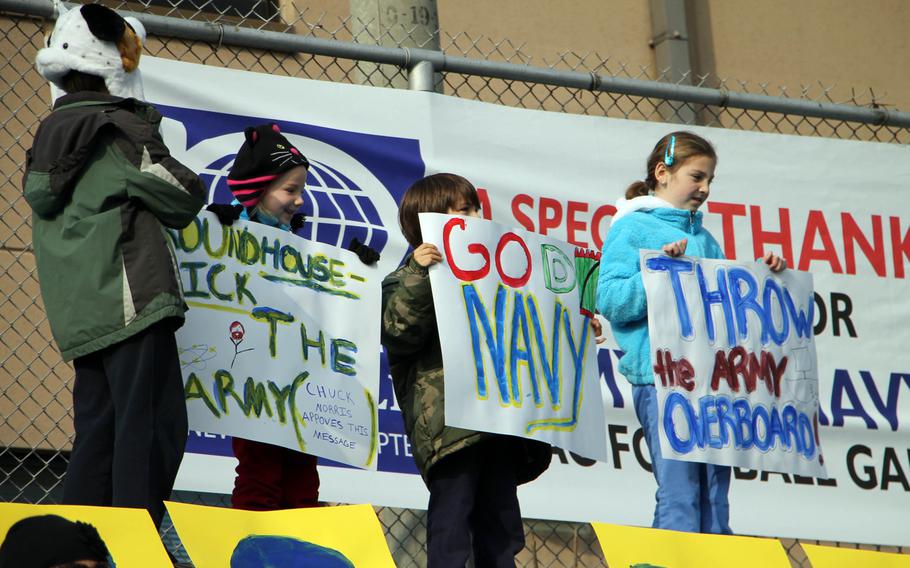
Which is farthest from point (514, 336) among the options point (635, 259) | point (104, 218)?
point (104, 218)

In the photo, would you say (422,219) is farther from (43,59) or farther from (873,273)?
(873,273)

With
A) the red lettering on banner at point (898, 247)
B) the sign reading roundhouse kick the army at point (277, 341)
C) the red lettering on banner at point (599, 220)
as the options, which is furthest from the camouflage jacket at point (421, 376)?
the red lettering on banner at point (898, 247)

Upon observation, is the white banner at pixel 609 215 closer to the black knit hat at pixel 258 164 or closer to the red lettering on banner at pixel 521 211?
the red lettering on banner at pixel 521 211

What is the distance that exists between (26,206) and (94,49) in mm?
2312

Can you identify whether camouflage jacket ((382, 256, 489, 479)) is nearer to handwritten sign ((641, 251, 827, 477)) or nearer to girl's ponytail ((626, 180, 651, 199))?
handwritten sign ((641, 251, 827, 477))

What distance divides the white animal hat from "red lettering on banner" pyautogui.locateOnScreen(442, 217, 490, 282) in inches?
37.5

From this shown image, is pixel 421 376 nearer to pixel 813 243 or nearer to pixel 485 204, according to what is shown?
→ pixel 485 204

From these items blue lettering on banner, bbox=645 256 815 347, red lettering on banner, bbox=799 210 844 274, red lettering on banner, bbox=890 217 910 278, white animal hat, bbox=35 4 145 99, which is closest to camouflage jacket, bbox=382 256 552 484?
blue lettering on banner, bbox=645 256 815 347

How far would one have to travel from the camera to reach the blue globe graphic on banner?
5.09 metres

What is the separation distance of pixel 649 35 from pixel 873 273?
320 cm

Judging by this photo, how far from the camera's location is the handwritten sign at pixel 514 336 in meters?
4.11

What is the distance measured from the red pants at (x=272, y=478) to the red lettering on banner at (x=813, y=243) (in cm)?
229

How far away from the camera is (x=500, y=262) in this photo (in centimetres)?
428

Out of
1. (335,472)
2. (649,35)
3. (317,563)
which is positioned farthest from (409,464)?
(649,35)
